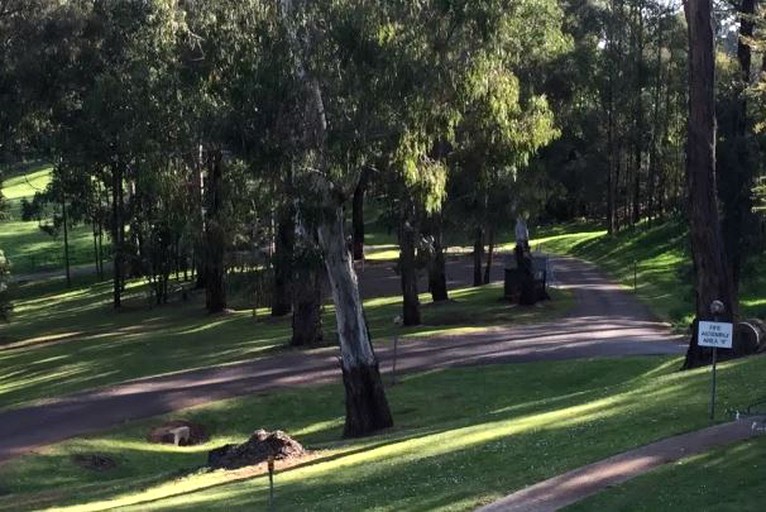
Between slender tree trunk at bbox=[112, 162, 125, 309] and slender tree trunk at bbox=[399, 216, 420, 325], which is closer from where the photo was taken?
slender tree trunk at bbox=[399, 216, 420, 325]

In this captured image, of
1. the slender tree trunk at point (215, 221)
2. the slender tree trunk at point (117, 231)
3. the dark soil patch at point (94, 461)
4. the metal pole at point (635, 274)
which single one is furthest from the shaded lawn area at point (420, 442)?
the slender tree trunk at point (117, 231)

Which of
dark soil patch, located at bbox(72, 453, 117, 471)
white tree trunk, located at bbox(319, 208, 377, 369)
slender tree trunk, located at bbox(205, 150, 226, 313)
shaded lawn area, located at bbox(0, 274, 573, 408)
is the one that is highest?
slender tree trunk, located at bbox(205, 150, 226, 313)

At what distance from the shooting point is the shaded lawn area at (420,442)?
1223 cm

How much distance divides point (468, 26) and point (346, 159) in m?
3.43

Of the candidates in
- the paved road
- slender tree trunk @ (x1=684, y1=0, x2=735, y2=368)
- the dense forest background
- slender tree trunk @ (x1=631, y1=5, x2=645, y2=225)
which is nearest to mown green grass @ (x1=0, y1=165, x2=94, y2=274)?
the dense forest background

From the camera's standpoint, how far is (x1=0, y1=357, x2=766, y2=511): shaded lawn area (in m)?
12.2

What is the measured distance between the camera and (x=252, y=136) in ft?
56.4

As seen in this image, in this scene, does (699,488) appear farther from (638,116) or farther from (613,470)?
(638,116)

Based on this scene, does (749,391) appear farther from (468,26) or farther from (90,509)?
(90,509)

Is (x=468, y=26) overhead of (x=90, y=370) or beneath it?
overhead

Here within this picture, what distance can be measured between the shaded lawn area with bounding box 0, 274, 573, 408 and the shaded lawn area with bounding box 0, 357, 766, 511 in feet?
22.9

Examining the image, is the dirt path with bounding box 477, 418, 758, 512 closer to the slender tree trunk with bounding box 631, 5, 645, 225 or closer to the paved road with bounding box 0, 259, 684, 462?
the paved road with bounding box 0, 259, 684, 462

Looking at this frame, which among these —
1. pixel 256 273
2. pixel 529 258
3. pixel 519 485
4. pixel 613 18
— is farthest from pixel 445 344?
pixel 613 18

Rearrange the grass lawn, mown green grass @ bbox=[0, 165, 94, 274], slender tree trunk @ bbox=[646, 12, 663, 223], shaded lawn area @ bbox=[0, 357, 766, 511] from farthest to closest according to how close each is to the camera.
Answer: mown green grass @ bbox=[0, 165, 94, 274] < slender tree trunk @ bbox=[646, 12, 663, 223] < the grass lawn < shaded lawn area @ bbox=[0, 357, 766, 511]
